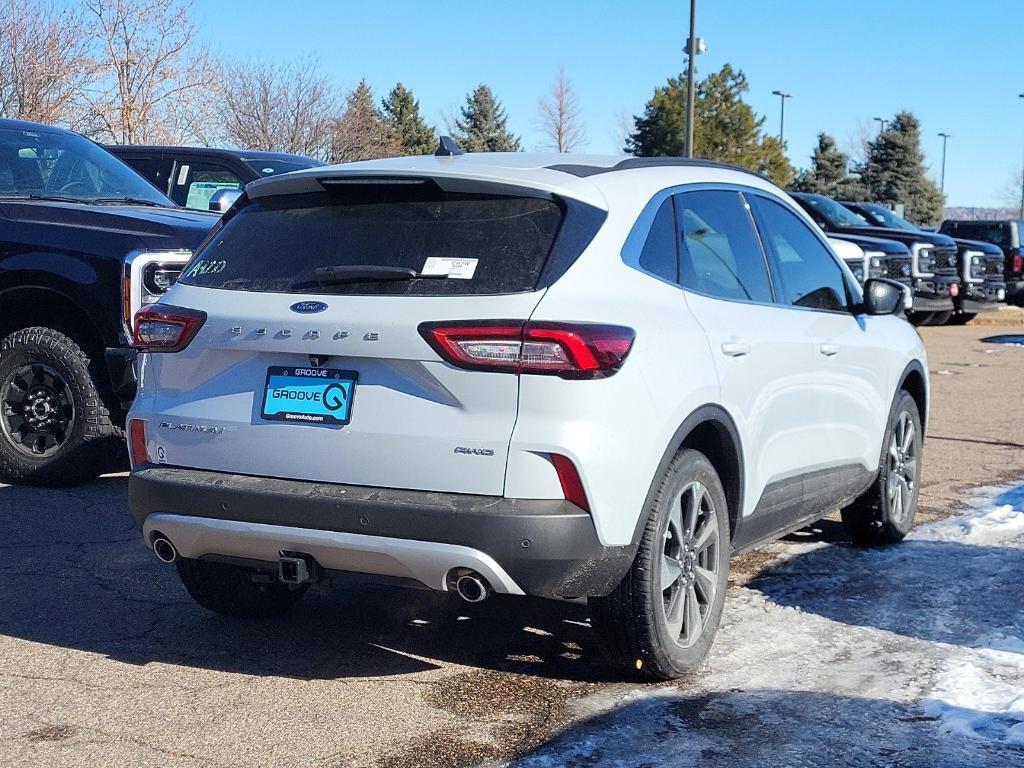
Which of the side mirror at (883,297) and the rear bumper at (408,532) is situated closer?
the rear bumper at (408,532)

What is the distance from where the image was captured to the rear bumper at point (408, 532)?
12.3ft

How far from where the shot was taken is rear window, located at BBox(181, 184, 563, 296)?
3946 mm

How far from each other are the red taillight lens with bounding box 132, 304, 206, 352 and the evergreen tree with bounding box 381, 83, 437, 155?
64358 mm

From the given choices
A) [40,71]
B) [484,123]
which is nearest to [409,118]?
[484,123]

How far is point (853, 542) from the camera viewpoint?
6.64m

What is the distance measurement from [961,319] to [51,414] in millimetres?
19542

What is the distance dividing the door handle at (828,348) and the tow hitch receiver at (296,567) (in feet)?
7.97

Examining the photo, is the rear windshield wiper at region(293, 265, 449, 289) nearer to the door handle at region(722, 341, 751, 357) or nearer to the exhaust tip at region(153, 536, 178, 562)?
the exhaust tip at region(153, 536, 178, 562)

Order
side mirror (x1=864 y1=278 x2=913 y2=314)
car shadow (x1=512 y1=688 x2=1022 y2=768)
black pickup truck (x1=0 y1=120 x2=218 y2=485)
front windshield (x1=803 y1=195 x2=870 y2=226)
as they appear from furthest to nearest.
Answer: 1. front windshield (x1=803 y1=195 x2=870 y2=226)
2. black pickup truck (x1=0 y1=120 x2=218 y2=485)
3. side mirror (x1=864 y1=278 x2=913 y2=314)
4. car shadow (x1=512 y1=688 x2=1022 y2=768)

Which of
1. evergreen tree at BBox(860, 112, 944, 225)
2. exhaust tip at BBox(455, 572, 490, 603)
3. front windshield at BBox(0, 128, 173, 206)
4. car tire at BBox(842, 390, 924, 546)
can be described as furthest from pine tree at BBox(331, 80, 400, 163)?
evergreen tree at BBox(860, 112, 944, 225)

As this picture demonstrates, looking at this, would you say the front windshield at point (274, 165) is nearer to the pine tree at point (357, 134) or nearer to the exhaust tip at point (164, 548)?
the exhaust tip at point (164, 548)

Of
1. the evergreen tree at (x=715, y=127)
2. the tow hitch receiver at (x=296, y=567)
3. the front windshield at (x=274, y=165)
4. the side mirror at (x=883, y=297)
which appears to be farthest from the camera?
the evergreen tree at (x=715, y=127)

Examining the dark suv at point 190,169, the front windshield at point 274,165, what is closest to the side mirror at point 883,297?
the front windshield at point 274,165

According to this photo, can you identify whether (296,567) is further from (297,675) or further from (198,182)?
(198,182)
